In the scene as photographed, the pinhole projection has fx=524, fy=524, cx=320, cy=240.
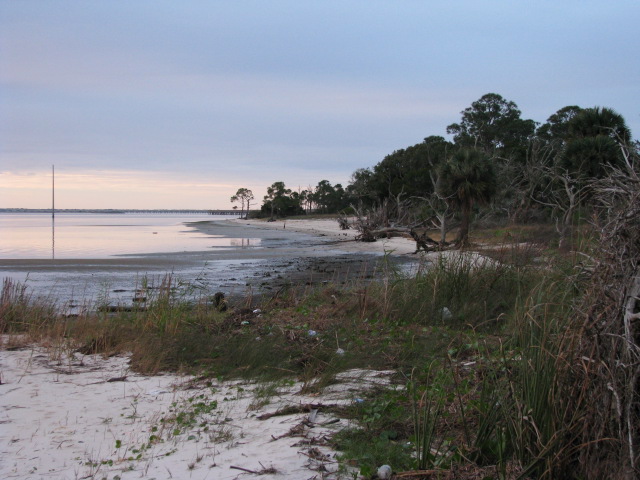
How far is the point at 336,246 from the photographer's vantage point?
33688mm

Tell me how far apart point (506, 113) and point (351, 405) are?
51685 mm

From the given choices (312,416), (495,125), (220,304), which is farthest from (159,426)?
(495,125)

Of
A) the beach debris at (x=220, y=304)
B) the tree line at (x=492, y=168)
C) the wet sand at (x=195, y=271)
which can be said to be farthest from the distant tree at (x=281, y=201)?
the beach debris at (x=220, y=304)

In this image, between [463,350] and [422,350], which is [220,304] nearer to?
[422,350]

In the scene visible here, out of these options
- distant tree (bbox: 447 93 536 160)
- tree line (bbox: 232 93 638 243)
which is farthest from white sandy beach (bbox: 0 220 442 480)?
distant tree (bbox: 447 93 536 160)

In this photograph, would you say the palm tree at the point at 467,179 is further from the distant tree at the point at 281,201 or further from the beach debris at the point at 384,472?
the distant tree at the point at 281,201

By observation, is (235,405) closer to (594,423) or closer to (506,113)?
(594,423)

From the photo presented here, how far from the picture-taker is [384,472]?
325cm

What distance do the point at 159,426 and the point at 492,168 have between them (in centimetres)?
2495

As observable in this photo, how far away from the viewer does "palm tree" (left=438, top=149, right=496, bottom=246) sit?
85.8ft

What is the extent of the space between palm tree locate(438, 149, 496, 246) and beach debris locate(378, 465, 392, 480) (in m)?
23.6

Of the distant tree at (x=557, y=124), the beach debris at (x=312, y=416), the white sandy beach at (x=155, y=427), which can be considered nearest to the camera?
the white sandy beach at (x=155, y=427)

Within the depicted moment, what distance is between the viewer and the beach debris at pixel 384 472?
3.24 metres

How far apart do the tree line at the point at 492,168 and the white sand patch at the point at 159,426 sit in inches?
749
